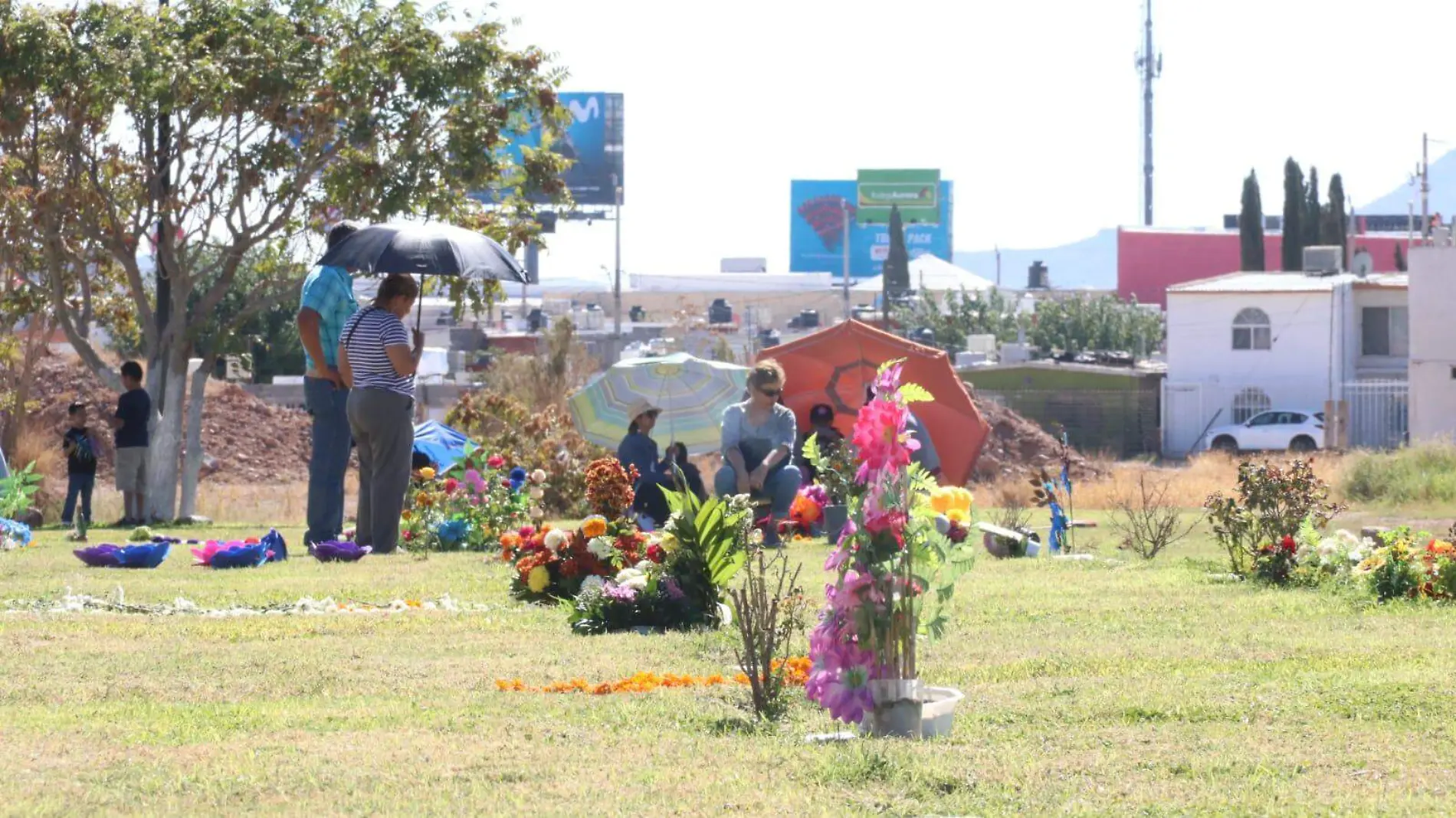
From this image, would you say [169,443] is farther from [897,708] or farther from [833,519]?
[897,708]

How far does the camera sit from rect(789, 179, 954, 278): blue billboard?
129125 millimetres

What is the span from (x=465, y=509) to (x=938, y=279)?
7432cm

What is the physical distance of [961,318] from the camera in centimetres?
7650

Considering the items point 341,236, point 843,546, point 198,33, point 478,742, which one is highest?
point 198,33

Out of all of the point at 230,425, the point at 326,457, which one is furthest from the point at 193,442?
the point at 230,425

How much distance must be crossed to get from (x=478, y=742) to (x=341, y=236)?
26.9ft

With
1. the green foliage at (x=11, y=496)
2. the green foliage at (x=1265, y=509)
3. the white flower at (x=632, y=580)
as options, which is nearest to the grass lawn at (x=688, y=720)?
the white flower at (x=632, y=580)

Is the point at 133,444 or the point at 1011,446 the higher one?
the point at 133,444

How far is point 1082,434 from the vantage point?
51312 millimetres

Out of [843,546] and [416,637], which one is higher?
[843,546]

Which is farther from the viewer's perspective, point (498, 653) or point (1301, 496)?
point (1301, 496)

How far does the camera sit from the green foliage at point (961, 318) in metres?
74.4

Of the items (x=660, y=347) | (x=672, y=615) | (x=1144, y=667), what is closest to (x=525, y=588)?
(x=672, y=615)

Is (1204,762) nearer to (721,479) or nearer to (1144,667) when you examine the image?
(1144,667)
